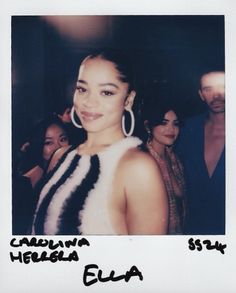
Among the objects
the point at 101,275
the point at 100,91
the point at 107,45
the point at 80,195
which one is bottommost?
the point at 101,275

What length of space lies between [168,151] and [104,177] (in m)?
0.16

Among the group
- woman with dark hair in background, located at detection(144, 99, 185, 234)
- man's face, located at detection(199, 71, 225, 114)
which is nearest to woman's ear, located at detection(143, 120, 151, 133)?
woman with dark hair in background, located at detection(144, 99, 185, 234)

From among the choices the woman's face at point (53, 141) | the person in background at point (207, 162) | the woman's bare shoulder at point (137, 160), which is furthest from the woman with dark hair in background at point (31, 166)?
the person in background at point (207, 162)

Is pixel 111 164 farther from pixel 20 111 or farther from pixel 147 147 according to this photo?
pixel 20 111

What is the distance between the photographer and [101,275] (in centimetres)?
146

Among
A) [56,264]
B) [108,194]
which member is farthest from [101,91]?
[56,264]

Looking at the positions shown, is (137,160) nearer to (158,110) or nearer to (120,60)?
(158,110)

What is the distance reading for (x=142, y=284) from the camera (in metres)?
1.46

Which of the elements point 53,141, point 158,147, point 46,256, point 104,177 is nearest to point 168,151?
point 158,147

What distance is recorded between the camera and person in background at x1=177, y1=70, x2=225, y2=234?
1471 mm
